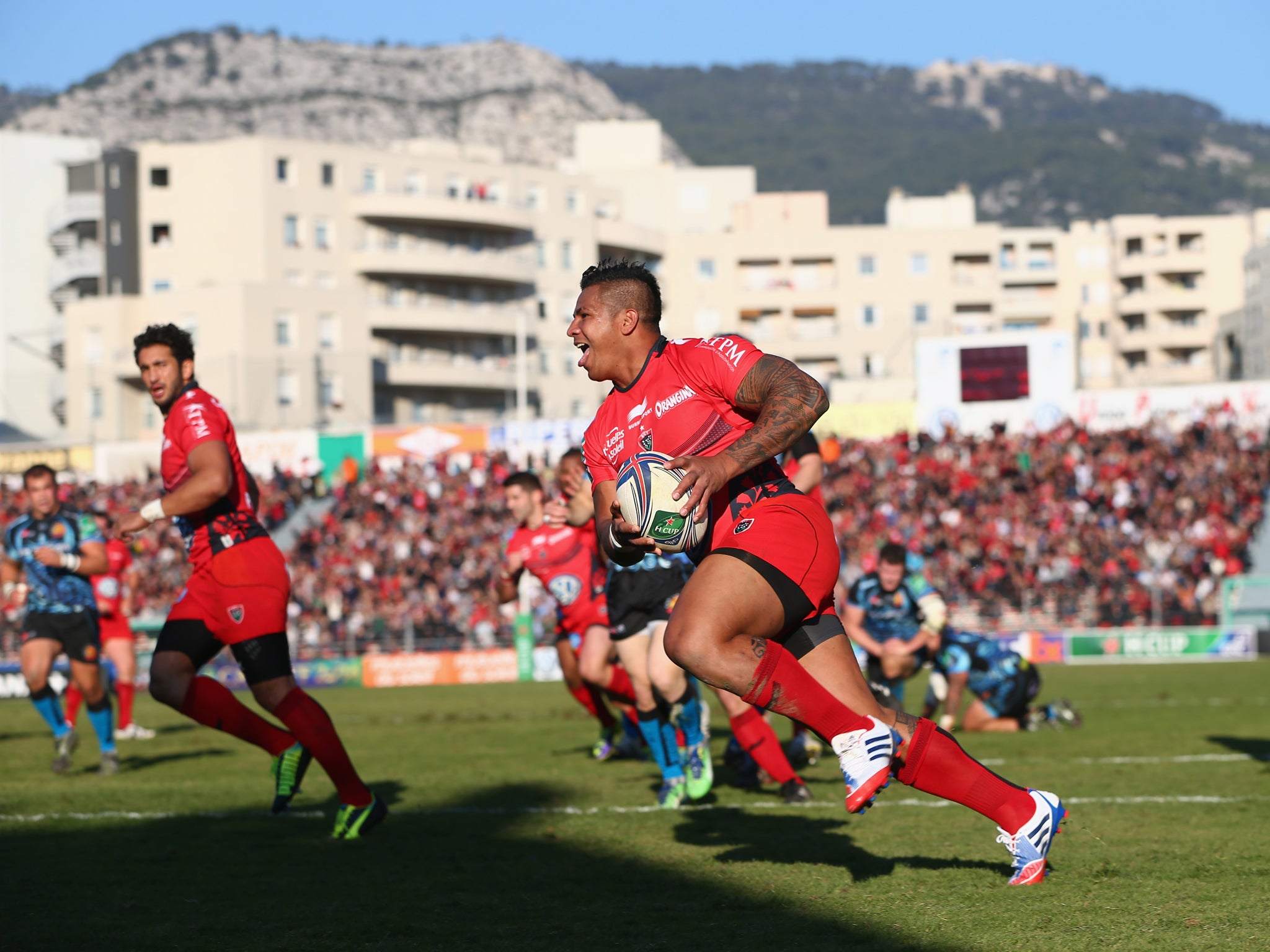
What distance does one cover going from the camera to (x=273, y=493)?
42.9 metres

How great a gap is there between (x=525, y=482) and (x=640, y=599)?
2414mm

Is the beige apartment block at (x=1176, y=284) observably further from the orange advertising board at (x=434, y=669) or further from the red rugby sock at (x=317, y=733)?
the red rugby sock at (x=317, y=733)

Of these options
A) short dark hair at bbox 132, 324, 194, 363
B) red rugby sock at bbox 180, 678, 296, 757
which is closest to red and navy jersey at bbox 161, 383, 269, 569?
short dark hair at bbox 132, 324, 194, 363

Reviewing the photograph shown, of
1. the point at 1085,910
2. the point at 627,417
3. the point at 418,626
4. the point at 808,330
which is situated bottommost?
Result: the point at 418,626

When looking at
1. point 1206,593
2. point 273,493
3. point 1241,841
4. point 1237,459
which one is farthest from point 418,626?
point 1241,841

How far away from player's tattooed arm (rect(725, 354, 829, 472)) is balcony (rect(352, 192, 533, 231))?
70.4 m

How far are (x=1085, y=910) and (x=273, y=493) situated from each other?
3950 cm

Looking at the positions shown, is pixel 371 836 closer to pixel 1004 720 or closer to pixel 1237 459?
pixel 1004 720

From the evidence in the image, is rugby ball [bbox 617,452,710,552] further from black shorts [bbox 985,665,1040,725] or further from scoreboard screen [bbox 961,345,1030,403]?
scoreboard screen [bbox 961,345,1030,403]

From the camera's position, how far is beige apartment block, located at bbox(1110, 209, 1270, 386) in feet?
335

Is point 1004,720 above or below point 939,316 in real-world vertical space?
below

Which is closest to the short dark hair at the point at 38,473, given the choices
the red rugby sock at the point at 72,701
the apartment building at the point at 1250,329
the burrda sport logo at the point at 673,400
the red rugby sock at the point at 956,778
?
the red rugby sock at the point at 72,701

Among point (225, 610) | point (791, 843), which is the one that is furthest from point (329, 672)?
point (791, 843)

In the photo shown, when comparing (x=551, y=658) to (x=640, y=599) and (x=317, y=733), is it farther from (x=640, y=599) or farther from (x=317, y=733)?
(x=317, y=733)
